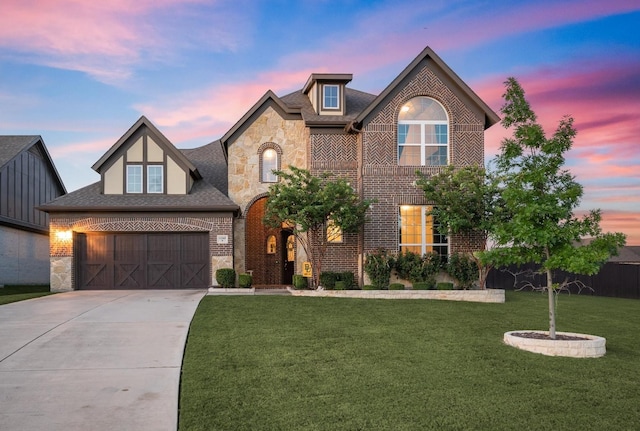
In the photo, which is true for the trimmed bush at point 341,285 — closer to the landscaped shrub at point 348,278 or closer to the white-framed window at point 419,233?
the landscaped shrub at point 348,278

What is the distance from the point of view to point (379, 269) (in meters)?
21.3

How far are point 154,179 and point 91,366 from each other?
15.3 meters

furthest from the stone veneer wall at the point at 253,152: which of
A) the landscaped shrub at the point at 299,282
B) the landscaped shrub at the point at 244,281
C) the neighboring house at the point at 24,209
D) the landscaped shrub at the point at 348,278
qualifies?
the neighboring house at the point at 24,209

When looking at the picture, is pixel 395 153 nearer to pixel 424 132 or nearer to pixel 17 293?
pixel 424 132

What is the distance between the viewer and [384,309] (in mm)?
16625

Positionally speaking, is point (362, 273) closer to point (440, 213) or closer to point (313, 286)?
point (313, 286)

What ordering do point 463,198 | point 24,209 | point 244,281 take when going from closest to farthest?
point 463,198 < point 244,281 < point 24,209

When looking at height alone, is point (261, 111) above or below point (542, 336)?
above

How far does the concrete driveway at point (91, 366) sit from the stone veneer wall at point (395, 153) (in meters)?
8.50

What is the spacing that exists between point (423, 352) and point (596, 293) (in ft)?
62.3

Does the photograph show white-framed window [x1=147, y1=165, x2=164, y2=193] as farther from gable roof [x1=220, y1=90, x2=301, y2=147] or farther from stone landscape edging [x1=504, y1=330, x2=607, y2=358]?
stone landscape edging [x1=504, y1=330, x2=607, y2=358]

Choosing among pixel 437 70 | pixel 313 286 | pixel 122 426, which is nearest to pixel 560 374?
pixel 122 426

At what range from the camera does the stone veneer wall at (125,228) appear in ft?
75.0

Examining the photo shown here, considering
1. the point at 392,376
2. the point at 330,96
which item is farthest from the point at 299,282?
the point at 392,376
